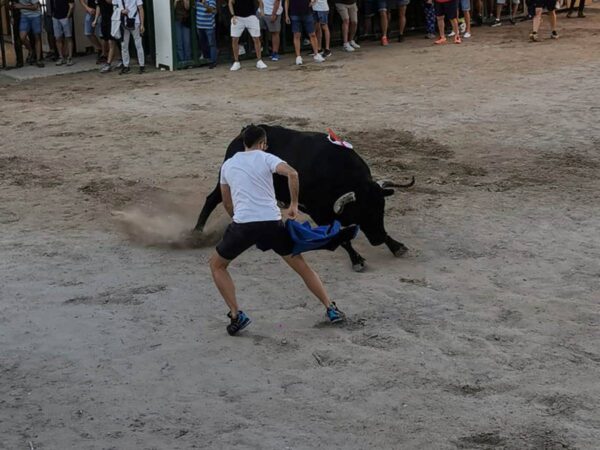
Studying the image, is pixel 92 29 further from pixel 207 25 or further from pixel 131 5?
pixel 207 25

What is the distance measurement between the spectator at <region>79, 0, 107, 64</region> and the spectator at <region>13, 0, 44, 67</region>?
2.85 ft

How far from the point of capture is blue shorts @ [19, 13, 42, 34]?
58.1 feet

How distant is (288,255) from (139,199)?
3.66 metres

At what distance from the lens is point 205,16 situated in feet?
57.2

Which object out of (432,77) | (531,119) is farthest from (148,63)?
(531,119)

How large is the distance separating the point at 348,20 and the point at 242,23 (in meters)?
2.59

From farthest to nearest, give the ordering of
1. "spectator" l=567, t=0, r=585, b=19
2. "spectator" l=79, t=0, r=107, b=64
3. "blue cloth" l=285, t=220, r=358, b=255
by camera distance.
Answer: "spectator" l=567, t=0, r=585, b=19 → "spectator" l=79, t=0, r=107, b=64 → "blue cloth" l=285, t=220, r=358, b=255

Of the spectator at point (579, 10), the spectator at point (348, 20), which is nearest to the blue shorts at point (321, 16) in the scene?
the spectator at point (348, 20)

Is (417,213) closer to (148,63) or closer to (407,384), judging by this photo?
(407,384)

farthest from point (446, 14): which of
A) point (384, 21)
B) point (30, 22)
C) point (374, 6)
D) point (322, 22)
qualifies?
point (30, 22)

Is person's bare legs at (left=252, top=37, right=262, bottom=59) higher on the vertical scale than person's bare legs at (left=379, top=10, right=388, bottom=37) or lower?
lower

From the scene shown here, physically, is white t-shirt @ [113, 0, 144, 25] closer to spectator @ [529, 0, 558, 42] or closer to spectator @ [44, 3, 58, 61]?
spectator @ [44, 3, 58, 61]

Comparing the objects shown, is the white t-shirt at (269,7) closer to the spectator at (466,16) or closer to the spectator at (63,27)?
the spectator at (63,27)

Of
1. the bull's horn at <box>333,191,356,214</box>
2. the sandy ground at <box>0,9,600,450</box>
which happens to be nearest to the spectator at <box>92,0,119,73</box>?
the sandy ground at <box>0,9,600,450</box>
